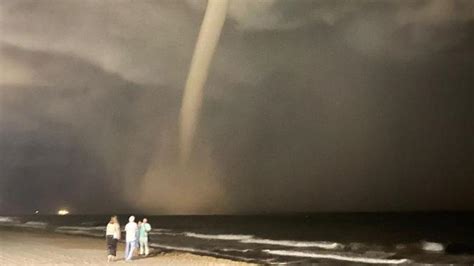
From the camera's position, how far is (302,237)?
44.5 feet

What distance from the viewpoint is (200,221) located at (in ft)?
57.1

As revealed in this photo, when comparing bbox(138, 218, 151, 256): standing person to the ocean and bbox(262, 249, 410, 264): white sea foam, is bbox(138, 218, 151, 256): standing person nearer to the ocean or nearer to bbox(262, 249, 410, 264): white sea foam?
the ocean

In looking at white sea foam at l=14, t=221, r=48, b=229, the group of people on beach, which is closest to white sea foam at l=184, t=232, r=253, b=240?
white sea foam at l=14, t=221, r=48, b=229

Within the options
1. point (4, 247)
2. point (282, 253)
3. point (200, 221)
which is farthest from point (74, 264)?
point (200, 221)

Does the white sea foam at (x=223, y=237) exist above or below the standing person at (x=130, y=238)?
above

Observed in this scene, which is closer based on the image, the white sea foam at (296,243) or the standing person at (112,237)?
the standing person at (112,237)

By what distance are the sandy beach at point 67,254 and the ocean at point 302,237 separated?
374 mm

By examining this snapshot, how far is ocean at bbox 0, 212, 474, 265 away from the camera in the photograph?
9.63 m

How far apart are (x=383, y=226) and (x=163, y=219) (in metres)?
6.02

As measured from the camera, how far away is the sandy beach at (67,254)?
26.1ft

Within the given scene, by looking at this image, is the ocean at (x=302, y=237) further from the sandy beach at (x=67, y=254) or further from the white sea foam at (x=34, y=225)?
the sandy beach at (x=67, y=254)

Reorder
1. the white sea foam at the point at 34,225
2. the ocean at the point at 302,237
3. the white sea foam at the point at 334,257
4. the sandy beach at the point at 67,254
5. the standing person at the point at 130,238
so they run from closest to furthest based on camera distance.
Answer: the standing person at the point at 130,238, the sandy beach at the point at 67,254, the white sea foam at the point at 334,257, the ocean at the point at 302,237, the white sea foam at the point at 34,225

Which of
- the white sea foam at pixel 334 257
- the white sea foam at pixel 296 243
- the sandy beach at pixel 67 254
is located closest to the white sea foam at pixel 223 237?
the white sea foam at pixel 296 243

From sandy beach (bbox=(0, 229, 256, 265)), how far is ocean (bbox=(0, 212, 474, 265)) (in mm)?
374
